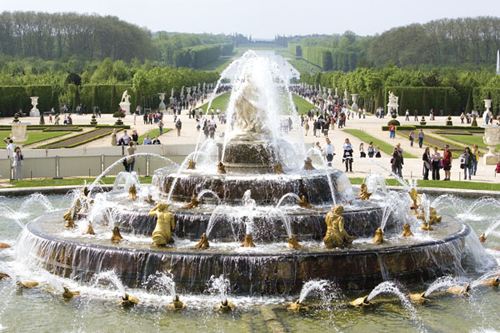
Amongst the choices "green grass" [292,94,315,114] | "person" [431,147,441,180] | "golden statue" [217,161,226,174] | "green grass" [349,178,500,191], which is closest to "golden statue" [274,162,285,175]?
"golden statue" [217,161,226,174]

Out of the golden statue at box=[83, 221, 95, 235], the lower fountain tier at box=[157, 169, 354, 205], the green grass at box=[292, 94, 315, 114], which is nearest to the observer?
the golden statue at box=[83, 221, 95, 235]

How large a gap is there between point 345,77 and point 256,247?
81038 millimetres

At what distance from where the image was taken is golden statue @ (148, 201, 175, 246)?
1474cm

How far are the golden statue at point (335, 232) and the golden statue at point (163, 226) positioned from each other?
2798 mm

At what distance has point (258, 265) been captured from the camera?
13820mm

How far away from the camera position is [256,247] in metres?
14.8

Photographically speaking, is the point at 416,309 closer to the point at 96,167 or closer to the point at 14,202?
the point at 14,202

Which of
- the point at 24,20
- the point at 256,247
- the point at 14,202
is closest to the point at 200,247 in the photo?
the point at 256,247

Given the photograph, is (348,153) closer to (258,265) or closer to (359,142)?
(359,142)

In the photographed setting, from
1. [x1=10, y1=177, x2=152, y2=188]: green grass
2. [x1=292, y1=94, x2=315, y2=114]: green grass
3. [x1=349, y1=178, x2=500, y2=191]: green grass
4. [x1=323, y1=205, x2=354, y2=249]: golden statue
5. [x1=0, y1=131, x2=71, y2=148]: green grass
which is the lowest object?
[x1=0, y1=131, x2=71, y2=148]: green grass

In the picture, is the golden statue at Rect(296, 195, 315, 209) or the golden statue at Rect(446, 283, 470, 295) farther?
the golden statue at Rect(296, 195, 315, 209)

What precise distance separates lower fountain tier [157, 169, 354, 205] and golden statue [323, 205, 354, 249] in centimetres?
233

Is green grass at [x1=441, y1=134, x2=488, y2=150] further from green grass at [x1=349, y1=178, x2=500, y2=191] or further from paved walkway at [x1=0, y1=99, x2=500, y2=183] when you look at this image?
green grass at [x1=349, y1=178, x2=500, y2=191]

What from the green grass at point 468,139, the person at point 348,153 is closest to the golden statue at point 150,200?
the person at point 348,153
